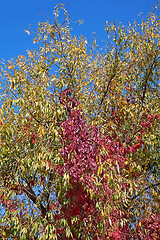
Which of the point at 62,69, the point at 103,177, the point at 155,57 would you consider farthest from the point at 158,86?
the point at 103,177

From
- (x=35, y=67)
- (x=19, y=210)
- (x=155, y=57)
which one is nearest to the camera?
(x=19, y=210)

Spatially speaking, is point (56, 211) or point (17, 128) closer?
point (56, 211)

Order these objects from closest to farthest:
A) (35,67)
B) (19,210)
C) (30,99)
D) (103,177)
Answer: (103,177)
(19,210)
(30,99)
(35,67)

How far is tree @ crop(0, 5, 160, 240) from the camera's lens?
5.11m

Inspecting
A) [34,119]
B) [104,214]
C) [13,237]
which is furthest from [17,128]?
[104,214]

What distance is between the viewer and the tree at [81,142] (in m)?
5.11

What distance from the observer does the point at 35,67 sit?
6645mm

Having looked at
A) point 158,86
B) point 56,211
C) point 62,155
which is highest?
point 158,86

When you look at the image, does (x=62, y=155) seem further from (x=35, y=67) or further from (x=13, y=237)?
(x=35, y=67)

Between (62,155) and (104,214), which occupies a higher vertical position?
(62,155)

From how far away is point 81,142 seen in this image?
5191 mm

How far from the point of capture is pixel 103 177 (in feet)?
16.4

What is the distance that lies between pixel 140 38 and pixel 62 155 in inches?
150

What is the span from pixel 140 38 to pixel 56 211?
437 centimetres
